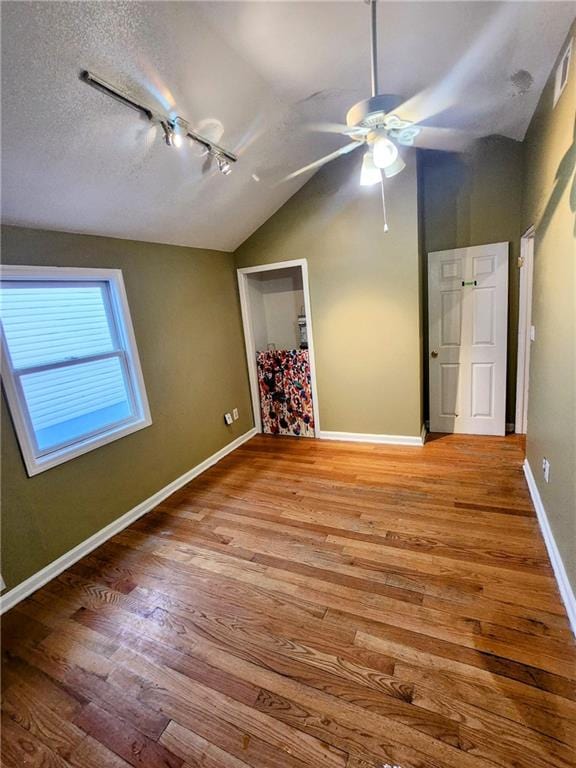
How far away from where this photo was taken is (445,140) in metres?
2.93

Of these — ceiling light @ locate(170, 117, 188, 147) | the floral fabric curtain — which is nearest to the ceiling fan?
ceiling light @ locate(170, 117, 188, 147)

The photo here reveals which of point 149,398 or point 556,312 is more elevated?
point 556,312

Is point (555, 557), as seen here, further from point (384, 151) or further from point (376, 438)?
point (384, 151)

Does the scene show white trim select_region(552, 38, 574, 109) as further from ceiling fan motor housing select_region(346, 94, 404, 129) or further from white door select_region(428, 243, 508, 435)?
white door select_region(428, 243, 508, 435)

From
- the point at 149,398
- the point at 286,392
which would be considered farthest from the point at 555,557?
the point at 149,398

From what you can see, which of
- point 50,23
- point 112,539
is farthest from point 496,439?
point 50,23

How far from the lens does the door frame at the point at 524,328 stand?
10.2 feet

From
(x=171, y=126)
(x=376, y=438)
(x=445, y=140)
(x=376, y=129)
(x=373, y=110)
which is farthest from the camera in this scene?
(x=376, y=438)

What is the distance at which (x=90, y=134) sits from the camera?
1793 mm

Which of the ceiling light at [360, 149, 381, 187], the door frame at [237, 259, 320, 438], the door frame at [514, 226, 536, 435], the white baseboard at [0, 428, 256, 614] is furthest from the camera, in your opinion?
the door frame at [237, 259, 320, 438]

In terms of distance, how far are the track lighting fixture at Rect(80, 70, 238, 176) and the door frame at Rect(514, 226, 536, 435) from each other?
2.60 m

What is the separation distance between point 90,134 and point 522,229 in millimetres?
3455

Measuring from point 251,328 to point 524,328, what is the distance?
296 centimetres

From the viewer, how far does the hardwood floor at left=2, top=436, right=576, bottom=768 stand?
1231 millimetres
